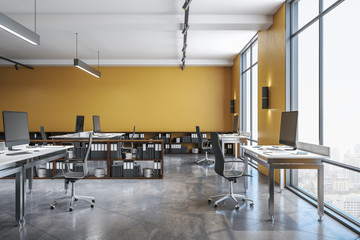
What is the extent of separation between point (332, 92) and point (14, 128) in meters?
4.73

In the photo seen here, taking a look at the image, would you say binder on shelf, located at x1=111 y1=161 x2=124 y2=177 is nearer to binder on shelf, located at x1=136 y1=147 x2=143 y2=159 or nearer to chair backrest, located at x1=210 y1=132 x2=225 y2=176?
binder on shelf, located at x1=136 y1=147 x2=143 y2=159

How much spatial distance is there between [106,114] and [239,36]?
586 centimetres

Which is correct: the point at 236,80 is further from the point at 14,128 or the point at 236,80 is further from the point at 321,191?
the point at 14,128

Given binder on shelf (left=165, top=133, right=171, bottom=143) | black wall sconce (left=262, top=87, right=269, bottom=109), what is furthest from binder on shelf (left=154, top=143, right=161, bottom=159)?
binder on shelf (left=165, top=133, right=171, bottom=143)

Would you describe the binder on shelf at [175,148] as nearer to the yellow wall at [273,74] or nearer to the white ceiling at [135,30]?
the white ceiling at [135,30]

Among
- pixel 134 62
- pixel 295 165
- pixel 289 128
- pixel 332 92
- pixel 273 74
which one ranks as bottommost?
pixel 295 165

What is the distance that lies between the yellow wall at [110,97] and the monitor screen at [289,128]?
635 centimetres

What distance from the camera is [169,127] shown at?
10289 millimetres

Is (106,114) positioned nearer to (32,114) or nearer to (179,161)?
(32,114)

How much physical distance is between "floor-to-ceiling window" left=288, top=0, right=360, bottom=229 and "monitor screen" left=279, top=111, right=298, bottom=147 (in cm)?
62

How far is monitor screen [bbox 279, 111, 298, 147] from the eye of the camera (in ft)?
11.9

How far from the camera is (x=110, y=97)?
33.8 feet

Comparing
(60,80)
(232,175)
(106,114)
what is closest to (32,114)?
(60,80)

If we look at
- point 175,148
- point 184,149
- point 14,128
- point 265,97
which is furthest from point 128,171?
point 184,149
